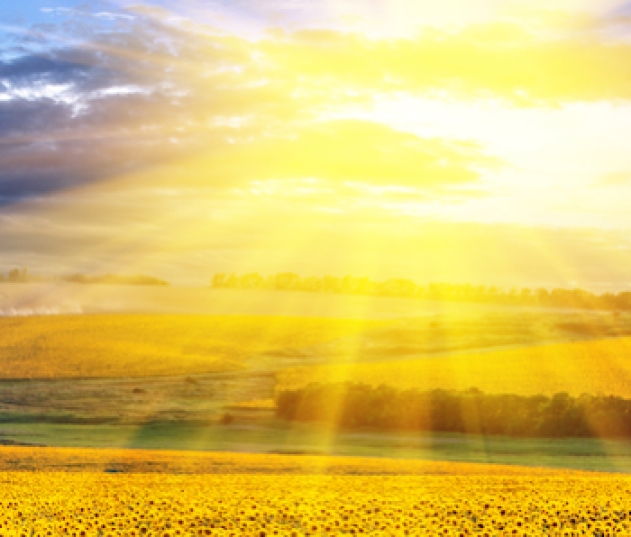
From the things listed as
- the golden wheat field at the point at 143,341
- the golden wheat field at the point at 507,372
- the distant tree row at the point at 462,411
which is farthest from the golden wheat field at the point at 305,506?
the golden wheat field at the point at 143,341

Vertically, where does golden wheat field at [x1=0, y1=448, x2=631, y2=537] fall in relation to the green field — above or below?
above

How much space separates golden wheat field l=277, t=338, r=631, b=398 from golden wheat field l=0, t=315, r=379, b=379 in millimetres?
18769

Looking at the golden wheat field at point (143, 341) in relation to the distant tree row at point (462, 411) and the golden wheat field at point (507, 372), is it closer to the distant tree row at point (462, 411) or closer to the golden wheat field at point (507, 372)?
the golden wheat field at point (507, 372)

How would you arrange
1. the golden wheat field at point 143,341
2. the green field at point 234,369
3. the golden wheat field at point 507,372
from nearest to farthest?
1. the green field at point 234,369
2. the golden wheat field at point 507,372
3. the golden wheat field at point 143,341

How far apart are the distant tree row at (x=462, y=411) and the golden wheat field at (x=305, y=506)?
23970 mm

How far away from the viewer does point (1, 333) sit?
343 ft

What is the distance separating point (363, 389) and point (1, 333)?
79.4 m

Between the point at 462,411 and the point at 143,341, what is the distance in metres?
76.6

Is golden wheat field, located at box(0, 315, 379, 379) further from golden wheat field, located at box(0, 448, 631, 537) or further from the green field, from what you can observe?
golden wheat field, located at box(0, 448, 631, 537)

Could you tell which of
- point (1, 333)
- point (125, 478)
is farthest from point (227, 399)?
point (1, 333)

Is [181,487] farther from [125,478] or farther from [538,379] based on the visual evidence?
[538,379]

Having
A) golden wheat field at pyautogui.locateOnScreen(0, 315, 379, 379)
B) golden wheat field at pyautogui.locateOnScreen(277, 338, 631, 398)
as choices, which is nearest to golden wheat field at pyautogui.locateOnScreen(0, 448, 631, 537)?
golden wheat field at pyautogui.locateOnScreen(277, 338, 631, 398)

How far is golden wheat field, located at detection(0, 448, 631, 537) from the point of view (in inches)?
491

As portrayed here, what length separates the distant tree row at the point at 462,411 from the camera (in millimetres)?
42062
